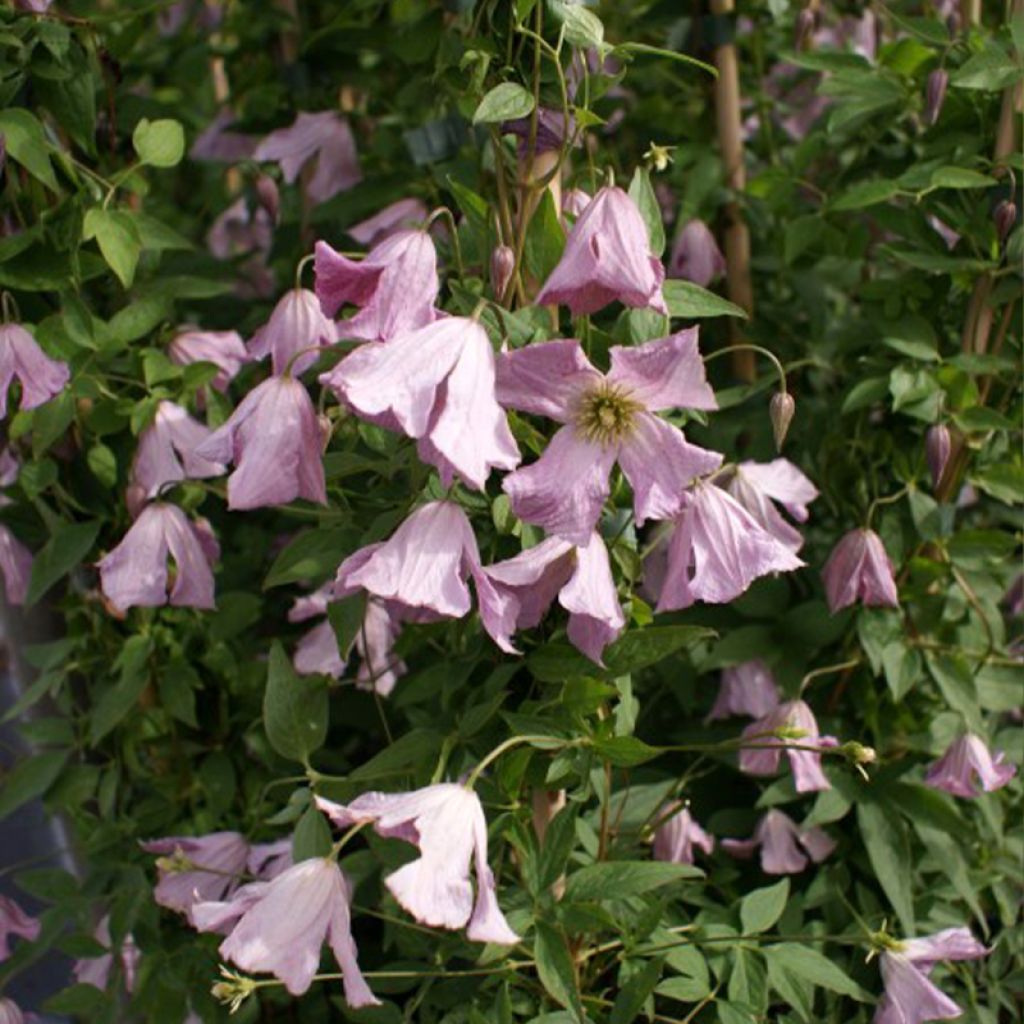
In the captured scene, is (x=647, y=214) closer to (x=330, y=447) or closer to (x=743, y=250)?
(x=330, y=447)

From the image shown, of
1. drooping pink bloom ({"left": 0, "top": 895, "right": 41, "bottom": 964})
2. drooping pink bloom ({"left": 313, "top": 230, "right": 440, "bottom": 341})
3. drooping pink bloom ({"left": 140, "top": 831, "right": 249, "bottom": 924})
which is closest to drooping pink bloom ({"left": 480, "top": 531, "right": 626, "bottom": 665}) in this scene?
drooping pink bloom ({"left": 313, "top": 230, "right": 440, "bottom": 341})

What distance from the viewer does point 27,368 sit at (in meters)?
1.19

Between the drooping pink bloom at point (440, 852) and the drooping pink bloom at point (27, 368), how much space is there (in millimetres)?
447

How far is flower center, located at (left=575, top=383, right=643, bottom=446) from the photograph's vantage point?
912 mm

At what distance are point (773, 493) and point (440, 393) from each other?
39cm

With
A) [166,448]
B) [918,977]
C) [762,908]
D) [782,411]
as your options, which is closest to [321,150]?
[166,448]

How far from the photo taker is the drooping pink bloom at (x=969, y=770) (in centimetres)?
130

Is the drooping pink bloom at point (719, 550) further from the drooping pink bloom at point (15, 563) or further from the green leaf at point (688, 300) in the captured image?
the drooping pink bloom at point (15, 563)

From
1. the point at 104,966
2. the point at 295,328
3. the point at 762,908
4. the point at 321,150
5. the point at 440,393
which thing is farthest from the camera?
the point at 321,150

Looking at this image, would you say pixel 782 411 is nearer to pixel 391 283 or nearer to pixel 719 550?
Answer: pixel 719 550

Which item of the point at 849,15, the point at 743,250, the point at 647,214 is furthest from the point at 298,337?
the point at 849,15

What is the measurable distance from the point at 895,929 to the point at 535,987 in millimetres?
394

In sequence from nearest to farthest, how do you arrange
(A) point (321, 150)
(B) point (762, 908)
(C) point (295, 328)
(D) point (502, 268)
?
(D) point (502, 268), (C) point (295, 328), (B) point (762, 908), (A) point (321, 150)

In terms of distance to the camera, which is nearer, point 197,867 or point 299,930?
point 299,930
